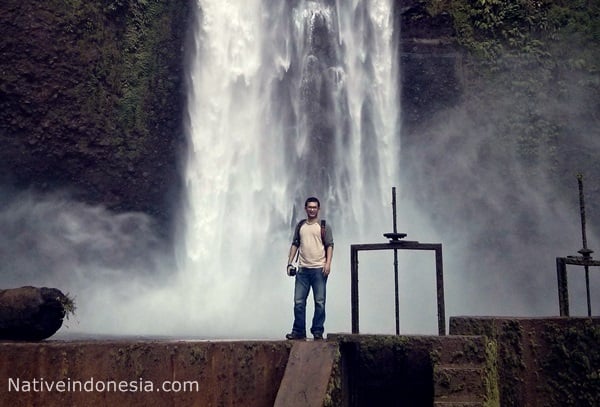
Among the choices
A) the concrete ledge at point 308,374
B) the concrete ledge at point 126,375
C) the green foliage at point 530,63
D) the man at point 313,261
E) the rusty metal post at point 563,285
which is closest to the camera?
the concrete ledge at point 308,374

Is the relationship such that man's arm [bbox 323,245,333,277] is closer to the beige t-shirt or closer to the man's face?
the beige t-shirt

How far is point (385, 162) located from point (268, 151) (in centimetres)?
361

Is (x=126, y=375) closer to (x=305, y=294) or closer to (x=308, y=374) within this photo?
(x=308, y=374)

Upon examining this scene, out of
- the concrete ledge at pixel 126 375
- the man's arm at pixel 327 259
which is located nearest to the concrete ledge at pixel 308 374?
the concrete ledge at pixel 126 375

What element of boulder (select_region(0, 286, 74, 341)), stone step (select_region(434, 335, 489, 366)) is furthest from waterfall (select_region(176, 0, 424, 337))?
stone step (select_region(434, 335, 489, 366))

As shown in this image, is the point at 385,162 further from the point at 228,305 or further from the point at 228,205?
the point at 228,305

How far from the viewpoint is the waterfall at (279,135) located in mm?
18469

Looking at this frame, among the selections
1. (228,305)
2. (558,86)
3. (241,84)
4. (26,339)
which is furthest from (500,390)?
(558,86)

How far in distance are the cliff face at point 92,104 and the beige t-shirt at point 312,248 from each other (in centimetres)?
1378

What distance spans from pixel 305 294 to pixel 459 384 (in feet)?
6.86

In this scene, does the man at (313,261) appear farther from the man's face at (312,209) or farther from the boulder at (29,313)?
the boulder at (29,313)

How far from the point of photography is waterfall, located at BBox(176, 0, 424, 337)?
1847cm

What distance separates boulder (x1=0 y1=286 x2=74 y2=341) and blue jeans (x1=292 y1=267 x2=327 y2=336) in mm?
2561

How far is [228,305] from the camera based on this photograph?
16.9 meters
